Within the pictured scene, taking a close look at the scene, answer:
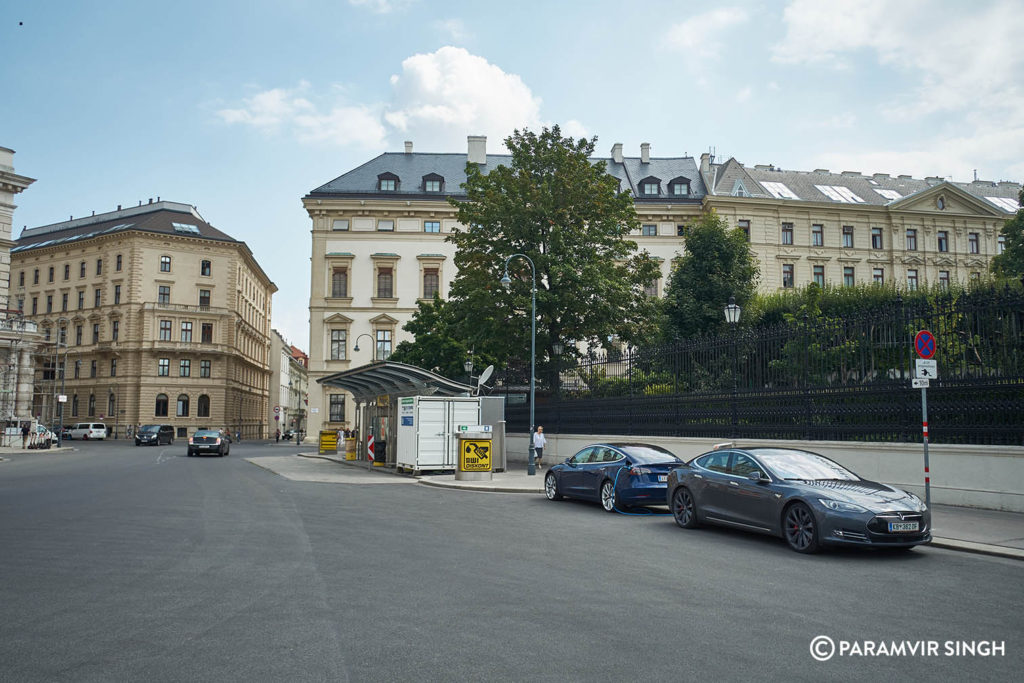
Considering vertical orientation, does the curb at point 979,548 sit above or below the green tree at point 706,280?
below

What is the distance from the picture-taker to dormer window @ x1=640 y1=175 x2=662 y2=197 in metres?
66.8

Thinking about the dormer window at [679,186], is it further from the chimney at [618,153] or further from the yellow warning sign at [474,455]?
the yellow warning sign at [474,455]

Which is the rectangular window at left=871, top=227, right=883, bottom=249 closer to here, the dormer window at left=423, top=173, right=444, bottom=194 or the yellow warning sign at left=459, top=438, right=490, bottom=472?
the dormer window at left=423, top=173, right=444, bottom=194

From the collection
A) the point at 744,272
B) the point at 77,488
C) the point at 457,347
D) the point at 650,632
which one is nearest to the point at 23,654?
the point at 650,632

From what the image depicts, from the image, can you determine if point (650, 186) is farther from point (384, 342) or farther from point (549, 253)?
point (549, 253)

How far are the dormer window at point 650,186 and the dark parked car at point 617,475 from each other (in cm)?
5252

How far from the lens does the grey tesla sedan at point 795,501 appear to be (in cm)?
1010

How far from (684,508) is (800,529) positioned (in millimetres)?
2737

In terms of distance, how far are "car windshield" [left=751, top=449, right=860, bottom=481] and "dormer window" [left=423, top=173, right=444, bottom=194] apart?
56.6 metres

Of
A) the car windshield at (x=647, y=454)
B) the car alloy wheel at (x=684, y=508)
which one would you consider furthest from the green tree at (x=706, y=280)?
the car alloy wheel at (x=684, y=508)

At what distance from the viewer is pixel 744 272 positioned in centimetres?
3959

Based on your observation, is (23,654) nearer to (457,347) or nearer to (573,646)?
(573,646)

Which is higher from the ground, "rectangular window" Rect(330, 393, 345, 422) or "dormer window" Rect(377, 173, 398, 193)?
"dormer window" Rect(377, 173, 398, 193)

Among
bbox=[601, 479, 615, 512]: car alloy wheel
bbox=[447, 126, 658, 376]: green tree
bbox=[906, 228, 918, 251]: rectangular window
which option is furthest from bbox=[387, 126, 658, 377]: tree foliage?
bbox=[906, 228, 918, 251]: rectangular window
